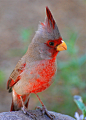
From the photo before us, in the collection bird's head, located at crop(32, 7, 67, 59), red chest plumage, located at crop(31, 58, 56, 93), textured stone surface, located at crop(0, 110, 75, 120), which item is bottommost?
textured stone surface, located at crop(0, 110, 75, 120)

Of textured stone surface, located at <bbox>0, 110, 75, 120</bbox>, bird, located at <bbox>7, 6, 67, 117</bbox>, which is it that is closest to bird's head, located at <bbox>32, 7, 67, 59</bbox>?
bird, located at <bbox>7, 6, 67, 117</bbox>

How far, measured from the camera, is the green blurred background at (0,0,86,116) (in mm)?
2824

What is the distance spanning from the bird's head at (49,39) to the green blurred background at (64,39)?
800 millimetres

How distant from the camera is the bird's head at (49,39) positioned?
6.20ft

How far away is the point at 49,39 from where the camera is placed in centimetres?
190

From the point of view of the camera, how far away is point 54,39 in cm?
190

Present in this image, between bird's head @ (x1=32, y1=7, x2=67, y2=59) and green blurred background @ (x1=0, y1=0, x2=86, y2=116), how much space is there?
31.5 inches

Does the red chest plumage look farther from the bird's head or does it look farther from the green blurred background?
the green blurred background

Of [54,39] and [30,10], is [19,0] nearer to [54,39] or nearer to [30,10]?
[30,10]

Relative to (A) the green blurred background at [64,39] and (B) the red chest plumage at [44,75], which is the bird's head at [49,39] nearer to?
(B) the red chest plumage at [44,75]

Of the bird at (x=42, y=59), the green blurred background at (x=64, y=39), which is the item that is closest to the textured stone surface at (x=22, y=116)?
the bird at (x=42, y=59)

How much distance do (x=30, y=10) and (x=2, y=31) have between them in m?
1.33

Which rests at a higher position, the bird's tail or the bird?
the bird

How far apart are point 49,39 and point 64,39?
1.45 meters
